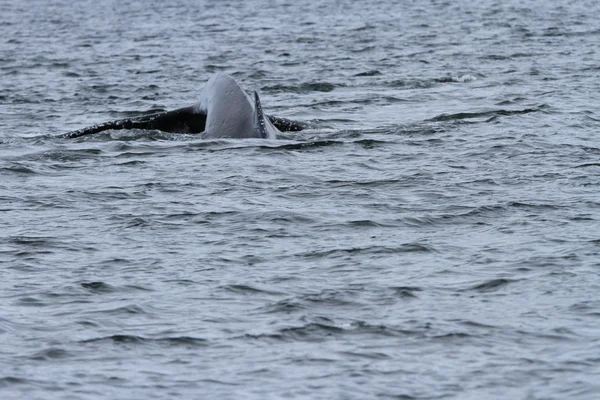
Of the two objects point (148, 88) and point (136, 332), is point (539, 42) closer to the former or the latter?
point (148, 88)

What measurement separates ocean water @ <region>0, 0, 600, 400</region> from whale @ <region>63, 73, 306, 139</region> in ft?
0.76

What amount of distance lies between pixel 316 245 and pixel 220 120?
5.89 metres

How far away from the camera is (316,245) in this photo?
11508 mm

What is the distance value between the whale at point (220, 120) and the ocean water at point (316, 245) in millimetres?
231

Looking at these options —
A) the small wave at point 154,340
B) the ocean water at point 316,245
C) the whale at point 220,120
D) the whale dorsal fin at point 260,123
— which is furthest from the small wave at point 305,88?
the small wave at point 154,340

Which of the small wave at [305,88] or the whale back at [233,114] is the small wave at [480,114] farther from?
the small wave at [305,88]

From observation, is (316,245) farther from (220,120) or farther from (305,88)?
(305,88)

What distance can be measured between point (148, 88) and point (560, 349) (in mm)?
17788

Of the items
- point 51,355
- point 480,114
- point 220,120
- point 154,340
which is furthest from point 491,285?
point 480,114

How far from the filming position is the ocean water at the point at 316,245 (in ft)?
27.5

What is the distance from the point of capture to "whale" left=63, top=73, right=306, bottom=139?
16719 millimetres

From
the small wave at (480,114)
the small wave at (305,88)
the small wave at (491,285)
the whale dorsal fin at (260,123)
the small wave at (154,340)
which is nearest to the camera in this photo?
the small wave at (154,340)

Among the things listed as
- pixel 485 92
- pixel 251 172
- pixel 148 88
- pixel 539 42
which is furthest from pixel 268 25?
pixel 251 172

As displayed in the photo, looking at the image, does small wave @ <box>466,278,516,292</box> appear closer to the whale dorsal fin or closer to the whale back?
the whale back
